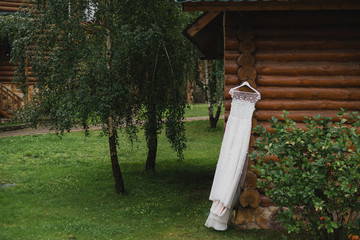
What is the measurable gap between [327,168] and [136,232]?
3.65 m

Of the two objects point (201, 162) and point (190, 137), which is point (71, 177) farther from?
point (190, 137)

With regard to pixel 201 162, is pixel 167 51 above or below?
above

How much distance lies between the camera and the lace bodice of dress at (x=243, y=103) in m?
7.39

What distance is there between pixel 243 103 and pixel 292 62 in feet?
3.62

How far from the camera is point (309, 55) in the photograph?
759cm

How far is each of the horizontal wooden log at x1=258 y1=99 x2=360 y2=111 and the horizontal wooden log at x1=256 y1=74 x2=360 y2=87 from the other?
0.28 metres

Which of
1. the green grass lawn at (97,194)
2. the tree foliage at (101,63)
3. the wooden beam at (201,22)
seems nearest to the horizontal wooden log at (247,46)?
the wooden beam at (201,22)

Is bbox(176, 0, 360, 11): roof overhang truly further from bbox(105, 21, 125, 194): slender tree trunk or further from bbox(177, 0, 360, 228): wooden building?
bbox(105, 21, 125, 194): slender tree trunk

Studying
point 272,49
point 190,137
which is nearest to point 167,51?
point 272,49

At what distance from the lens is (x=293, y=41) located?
7.61 m

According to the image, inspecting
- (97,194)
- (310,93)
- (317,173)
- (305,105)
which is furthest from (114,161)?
(317,173)

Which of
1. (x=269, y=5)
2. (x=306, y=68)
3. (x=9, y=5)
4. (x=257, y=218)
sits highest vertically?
(x=9, y=5)

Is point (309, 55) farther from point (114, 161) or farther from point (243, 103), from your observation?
point (114, 161)

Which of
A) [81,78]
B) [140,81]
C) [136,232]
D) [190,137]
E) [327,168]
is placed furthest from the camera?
[190,137]
